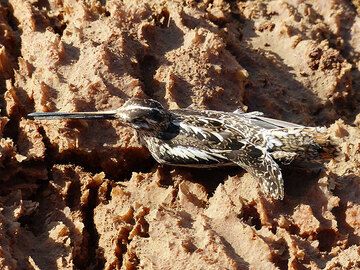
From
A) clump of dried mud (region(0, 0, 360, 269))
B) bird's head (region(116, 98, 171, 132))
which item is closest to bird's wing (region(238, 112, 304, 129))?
clump of dried mud (region(0, 0, 360, 269))

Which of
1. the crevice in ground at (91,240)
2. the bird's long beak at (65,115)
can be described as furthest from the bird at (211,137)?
the crevice in ground at (91,240)

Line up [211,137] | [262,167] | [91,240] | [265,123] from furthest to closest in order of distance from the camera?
[265,123], [211,137], [262,167], [91,240]

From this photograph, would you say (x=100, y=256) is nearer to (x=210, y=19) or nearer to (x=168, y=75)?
(x=168, y=75)

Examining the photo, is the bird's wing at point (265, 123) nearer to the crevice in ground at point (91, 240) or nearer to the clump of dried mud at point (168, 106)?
the clump of dried mud at point (168, 106)

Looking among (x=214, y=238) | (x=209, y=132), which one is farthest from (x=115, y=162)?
(x=214, y=238)

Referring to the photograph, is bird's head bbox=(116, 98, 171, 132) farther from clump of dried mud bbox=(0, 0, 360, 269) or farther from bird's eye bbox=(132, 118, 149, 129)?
clump of dried mud bbox=(0, 0, 360, 269)

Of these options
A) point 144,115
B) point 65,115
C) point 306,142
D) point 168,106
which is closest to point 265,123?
point 306,142

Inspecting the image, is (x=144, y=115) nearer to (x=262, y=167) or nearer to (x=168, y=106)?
(x=168, y=106)
